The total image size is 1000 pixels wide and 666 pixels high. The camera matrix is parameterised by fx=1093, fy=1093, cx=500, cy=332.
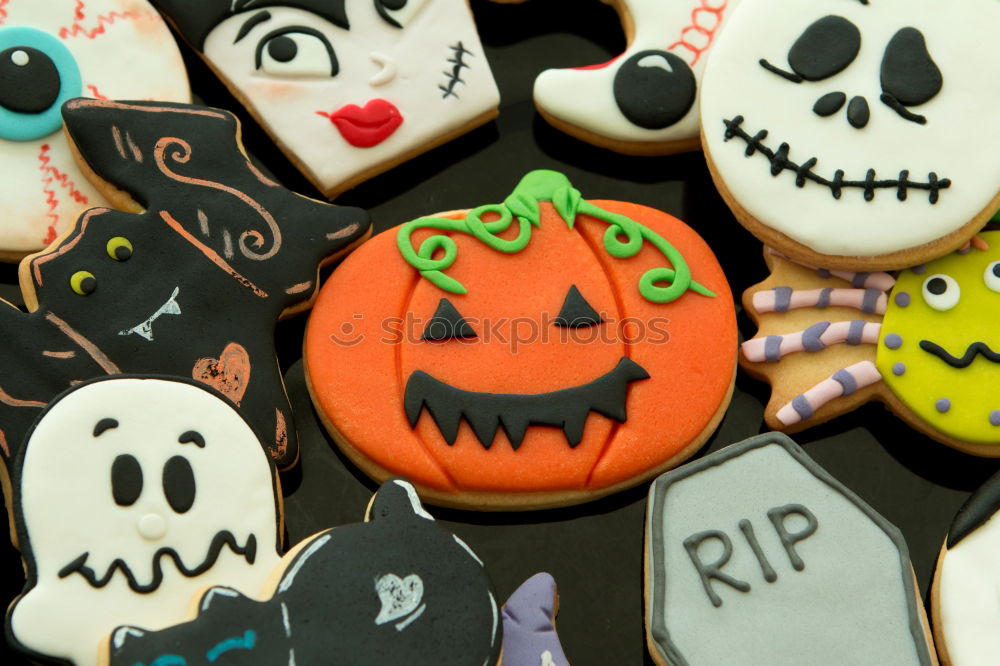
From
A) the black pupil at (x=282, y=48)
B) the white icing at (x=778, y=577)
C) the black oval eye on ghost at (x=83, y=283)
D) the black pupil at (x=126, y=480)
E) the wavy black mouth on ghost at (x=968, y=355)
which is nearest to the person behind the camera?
the black pupil at (x=126, y=480)

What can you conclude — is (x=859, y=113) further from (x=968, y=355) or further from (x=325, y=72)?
(x=325, y=72)

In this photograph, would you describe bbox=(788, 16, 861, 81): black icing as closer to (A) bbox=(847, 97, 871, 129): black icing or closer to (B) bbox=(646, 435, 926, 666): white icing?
(A) bbox=(847, 97, 871, 129): black icing

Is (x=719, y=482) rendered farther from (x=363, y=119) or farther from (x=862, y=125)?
(x=363, y=119)

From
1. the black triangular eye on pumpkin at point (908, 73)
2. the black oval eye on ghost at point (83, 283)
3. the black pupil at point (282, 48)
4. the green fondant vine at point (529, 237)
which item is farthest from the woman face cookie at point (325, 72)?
the black triangular eye on pumpkin at point (908, 73)

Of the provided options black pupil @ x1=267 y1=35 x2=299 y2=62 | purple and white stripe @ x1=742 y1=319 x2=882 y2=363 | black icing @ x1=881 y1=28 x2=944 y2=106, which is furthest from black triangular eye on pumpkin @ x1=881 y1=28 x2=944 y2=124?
black pupil @ x1=267 y1=35 x2=299 y2=62

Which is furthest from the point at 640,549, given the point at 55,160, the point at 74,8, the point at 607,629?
the point at 74,8

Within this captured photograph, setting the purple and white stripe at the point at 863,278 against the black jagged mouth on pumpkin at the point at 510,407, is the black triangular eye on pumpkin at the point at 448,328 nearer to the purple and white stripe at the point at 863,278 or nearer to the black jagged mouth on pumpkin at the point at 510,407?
the black jagged mouth on pumpkin at the point at 510,407

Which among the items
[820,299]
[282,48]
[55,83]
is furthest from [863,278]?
[55,83]
